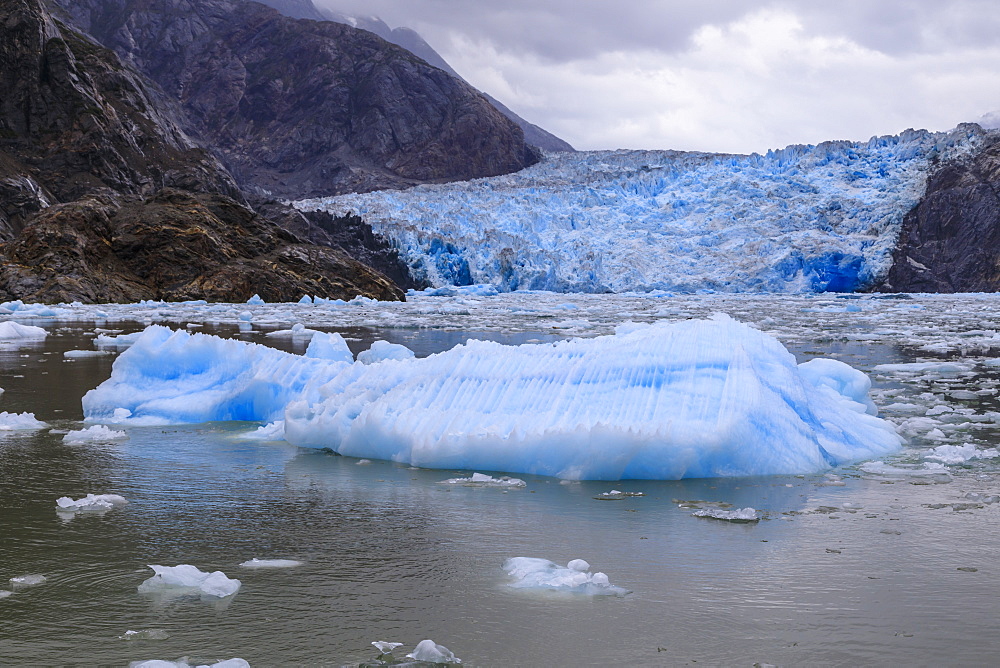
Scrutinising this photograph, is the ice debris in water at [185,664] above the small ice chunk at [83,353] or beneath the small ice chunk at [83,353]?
beneath

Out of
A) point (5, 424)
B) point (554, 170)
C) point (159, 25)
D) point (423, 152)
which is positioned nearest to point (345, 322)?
point (5, 424)

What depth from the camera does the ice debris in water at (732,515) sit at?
3.31 metres

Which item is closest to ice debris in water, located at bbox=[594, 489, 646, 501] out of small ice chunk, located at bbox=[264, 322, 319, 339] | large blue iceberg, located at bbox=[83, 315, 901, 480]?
large blue iceberg, located at bbox=[83, 315, 901, 480]

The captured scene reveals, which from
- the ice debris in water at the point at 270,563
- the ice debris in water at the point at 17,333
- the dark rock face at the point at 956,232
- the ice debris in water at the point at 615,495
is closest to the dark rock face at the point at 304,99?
the dark rock face at the point at 956,232

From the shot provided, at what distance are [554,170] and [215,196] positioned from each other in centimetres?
1954

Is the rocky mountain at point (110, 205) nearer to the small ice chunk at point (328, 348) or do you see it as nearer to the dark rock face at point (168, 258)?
the dark rock face at point (168, 258)

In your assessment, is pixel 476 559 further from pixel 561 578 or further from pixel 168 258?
pixel 168 258

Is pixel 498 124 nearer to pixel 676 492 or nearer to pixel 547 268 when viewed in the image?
pixel 547 268

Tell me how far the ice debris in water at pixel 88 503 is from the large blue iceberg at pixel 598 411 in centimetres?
140

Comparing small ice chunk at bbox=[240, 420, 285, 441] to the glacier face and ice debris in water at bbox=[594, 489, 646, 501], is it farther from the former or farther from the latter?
the glacier face

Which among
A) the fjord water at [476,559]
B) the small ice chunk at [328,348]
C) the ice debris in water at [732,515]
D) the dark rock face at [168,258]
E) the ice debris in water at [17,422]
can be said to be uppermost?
the dark rock face at [168,258]

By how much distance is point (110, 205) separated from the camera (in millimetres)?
27125

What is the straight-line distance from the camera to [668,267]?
32.8 m

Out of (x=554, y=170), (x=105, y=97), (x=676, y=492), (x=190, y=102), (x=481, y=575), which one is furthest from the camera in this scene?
(x=190, y=102)
